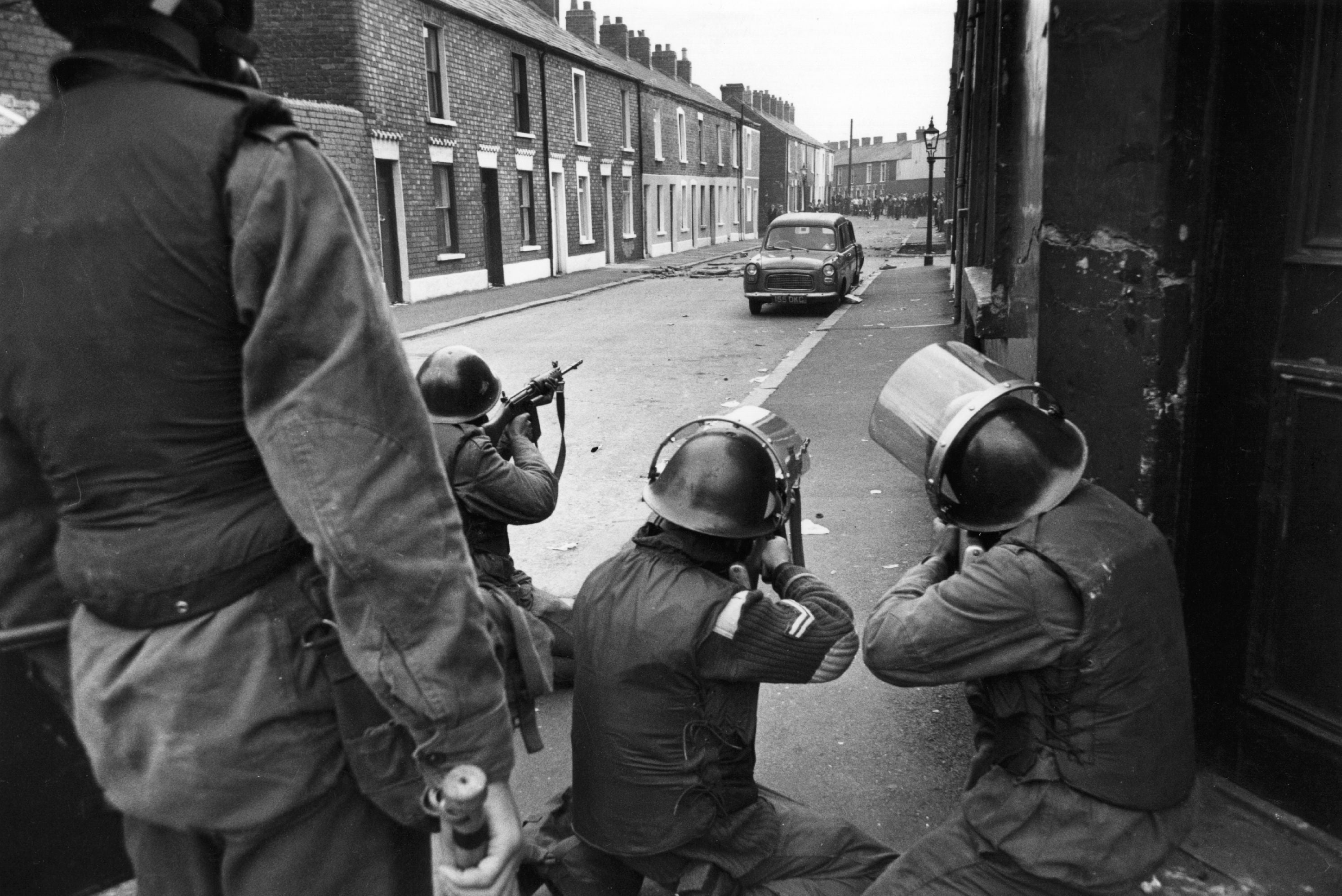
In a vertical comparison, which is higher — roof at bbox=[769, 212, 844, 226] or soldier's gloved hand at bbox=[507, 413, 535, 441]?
roof at bbox=[769, 212, 844, 226]

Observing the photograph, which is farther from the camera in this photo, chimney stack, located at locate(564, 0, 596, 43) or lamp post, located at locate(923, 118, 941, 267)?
chimney stack, located at locate(564, 0, 596, 43)

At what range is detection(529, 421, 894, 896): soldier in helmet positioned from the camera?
8.18ft

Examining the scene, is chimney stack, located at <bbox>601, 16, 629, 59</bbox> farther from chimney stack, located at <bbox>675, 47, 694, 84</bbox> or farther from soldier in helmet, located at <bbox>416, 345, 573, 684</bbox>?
soldier in helmet, located at <bbox>416, 345, 573, 684</bbox>

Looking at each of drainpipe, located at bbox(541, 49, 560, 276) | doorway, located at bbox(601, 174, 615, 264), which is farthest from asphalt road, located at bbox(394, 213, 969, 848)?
doorway, located at bbox(601, 174, 615, 264)

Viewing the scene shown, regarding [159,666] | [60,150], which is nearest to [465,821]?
[159,666]

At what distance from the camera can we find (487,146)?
80.4 feet

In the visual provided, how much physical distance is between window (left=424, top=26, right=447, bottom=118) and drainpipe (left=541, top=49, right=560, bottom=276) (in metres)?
5.48

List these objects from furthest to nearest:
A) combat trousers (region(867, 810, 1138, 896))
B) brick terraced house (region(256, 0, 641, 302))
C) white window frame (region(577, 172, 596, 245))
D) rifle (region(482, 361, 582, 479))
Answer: white window frame (region(577, 172, 596, 245)), brick terraced house (region(256, 0, 641, 302)), rifle (region(482, 361, 582, 479)), combat trousers (region(867, 810, 1138, 896))

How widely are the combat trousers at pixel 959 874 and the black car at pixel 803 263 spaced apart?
1643 centimetres

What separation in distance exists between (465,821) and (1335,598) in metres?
2.39

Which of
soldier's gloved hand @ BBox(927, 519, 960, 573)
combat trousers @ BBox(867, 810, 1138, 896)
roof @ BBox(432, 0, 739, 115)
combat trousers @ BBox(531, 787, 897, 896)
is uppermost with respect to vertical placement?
roof @ BBox(432, 0, 739, 115)

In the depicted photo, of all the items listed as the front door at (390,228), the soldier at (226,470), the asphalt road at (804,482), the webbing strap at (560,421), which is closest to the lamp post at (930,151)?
the asphalt road at (804,482)

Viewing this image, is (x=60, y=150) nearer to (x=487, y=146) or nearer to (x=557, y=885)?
(x=557, y=885)

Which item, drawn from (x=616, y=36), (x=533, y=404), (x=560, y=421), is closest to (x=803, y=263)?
(x=560, y=421)
